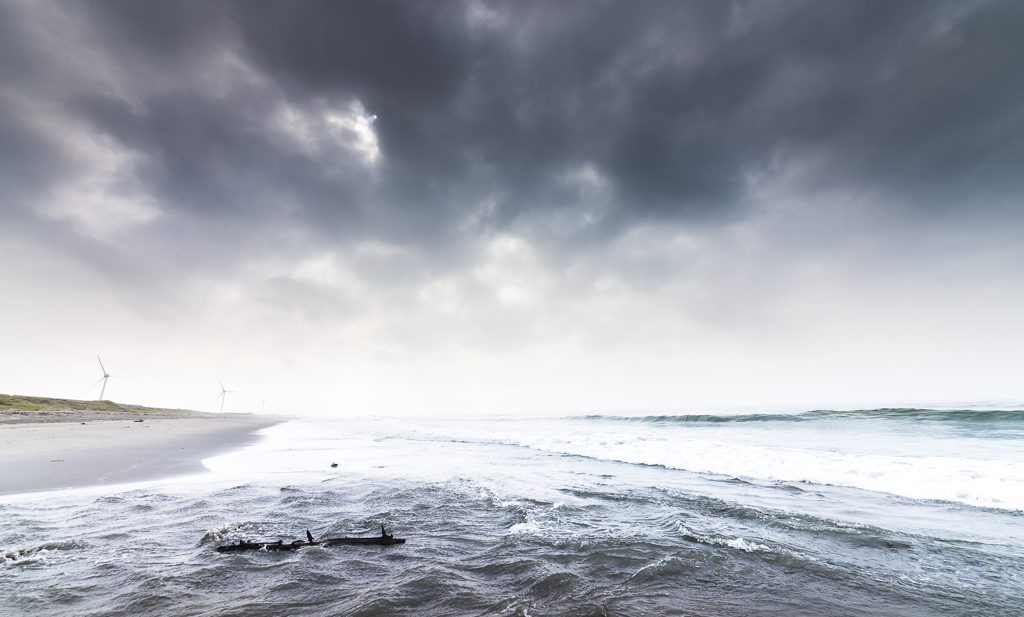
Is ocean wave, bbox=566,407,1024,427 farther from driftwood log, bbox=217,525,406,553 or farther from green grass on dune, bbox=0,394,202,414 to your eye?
green grass on dune, bbox=0,394,202,414

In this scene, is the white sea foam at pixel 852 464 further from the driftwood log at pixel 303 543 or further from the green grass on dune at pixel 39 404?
the green grass on dune at pixel 39 404

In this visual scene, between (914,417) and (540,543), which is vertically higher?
(914,417)

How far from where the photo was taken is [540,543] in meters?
6.37

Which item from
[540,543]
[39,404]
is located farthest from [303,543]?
[39,404]

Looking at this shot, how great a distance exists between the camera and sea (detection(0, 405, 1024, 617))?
433 cm

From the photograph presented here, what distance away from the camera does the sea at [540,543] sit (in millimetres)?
4332

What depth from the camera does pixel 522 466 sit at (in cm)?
1543

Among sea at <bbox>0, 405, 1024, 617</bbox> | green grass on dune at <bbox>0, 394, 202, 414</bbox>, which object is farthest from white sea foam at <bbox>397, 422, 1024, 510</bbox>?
green grass on dune at <bbox>0, 394, 202, 414</bbox>

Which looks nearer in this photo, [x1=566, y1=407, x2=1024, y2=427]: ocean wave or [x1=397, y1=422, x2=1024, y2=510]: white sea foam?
[x1=397, y1=422, x2=1024, y2=510]: white sea foam

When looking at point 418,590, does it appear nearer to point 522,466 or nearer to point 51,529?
point 51,529

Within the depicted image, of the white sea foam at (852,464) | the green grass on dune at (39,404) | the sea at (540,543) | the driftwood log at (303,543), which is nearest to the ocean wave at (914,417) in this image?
the white sea foam at (852,464)

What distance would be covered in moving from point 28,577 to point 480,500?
693cm

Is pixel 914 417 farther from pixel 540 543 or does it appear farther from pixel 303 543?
pixel 303 543

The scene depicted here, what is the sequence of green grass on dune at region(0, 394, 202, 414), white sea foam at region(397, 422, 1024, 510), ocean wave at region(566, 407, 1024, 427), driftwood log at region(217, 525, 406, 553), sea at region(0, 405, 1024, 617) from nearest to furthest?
sea at region(0, 405, 1024, 617) < driftwood log at region(217, 525, 406, 553) < white sea foam at region(397, 422, 1024, 510) < ocean wave at region(566, 407, 1024, 427) < green grass on dune at region(0, 394, 202, 414)
